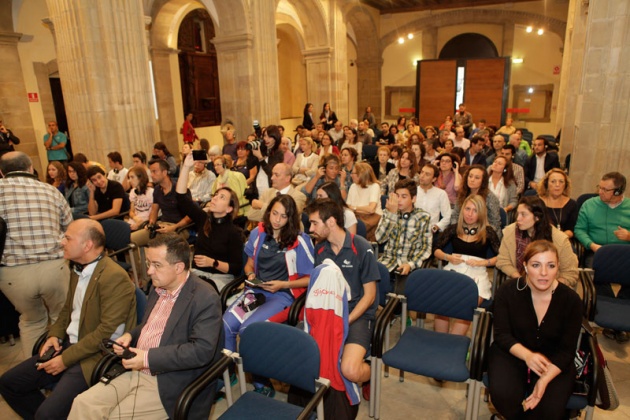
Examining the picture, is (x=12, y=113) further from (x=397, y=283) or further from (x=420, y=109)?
(x=420, y=109)

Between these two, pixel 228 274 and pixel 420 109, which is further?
pixel 420 109

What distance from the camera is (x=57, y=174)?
5.44 metres

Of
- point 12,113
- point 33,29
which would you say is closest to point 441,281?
point 12,113

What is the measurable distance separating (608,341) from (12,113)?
11.9m

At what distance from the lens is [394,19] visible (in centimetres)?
1786

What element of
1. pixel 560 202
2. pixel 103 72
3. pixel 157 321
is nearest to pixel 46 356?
pixel 157 321

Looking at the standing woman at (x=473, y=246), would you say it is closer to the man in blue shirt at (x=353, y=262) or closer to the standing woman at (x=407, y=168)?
the man in blue shirt at (x=353, y=262)

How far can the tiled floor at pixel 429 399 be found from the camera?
9.39 feet

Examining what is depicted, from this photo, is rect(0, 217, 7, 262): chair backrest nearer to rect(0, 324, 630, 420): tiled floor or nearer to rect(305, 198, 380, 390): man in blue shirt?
rect(0, 324, 630, 420): tiled floor

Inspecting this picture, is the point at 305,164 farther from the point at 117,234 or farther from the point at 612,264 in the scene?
the point at 612,264

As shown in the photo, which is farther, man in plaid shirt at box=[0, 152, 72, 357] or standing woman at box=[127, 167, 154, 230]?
standing woman at box=[127, 167, 154, 230]

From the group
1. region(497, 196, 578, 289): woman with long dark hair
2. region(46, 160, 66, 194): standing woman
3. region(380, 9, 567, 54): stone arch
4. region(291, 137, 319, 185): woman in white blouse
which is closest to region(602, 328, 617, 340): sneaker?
region(497, 196, 578, 289): woman with long dark hair

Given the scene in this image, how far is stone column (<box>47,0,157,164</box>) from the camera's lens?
6355mm

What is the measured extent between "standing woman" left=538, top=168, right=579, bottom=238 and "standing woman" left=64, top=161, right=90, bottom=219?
533cm
